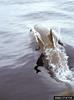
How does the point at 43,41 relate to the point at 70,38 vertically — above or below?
above

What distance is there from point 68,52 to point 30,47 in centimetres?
68

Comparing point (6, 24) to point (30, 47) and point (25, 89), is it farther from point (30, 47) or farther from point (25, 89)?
point (25, 89)

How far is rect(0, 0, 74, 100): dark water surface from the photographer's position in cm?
337

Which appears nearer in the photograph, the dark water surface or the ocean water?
the dark water surface

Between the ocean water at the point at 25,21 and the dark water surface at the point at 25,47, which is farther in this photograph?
the ocean water at the point at 25,21

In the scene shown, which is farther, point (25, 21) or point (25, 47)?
point (25, 21)

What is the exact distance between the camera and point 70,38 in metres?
6.04

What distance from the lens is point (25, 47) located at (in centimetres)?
500

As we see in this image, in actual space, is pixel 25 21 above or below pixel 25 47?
below

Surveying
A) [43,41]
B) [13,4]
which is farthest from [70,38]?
[13,4]

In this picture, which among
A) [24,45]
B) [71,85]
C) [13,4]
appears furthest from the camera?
[13,4]

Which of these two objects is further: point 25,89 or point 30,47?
point 30,47

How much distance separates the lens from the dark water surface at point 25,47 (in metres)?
3.37

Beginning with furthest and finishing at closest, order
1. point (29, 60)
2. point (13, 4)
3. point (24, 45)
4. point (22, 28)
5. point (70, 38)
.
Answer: point (13, 4)
point (22, 28)
point (70, 38)
point (24, 45)
point (29, 60)
